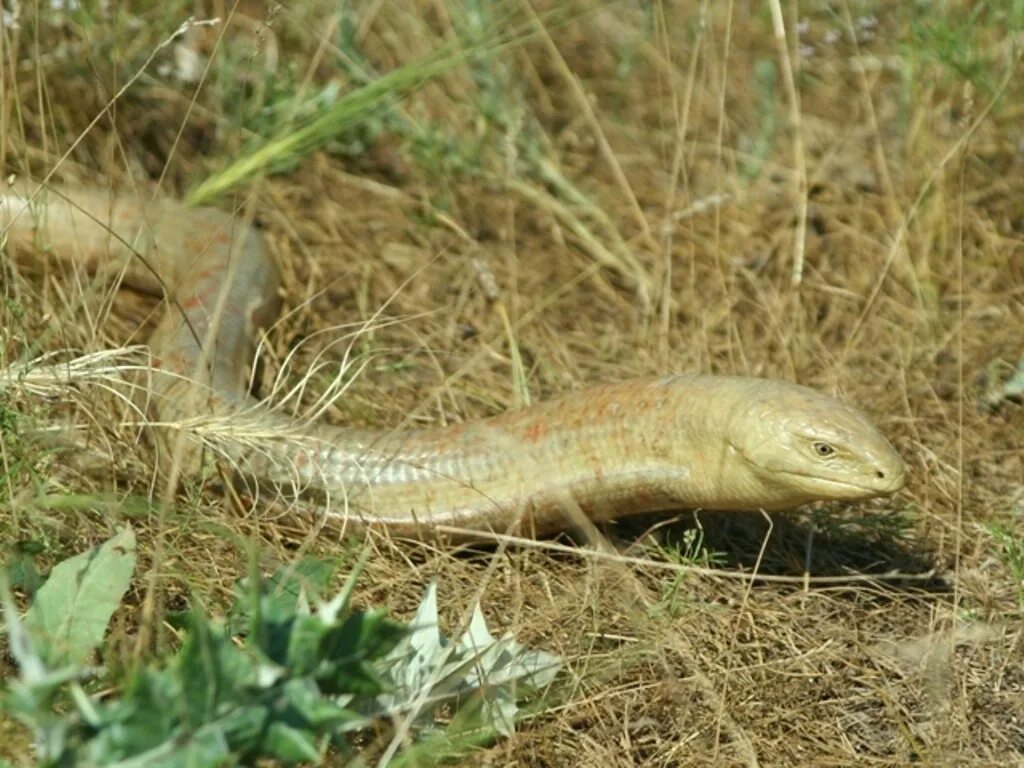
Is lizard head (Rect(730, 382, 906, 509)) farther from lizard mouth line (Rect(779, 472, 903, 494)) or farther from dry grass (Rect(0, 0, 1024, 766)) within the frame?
dry grass (Rect(0, 0, 1024, 766))

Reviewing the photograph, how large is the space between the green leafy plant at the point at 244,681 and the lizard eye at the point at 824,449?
0.78m

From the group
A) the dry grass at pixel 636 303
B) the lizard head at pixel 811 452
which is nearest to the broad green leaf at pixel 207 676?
the dry grass at pixel 636 303

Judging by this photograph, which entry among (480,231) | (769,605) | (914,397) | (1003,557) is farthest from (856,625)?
(480,231)

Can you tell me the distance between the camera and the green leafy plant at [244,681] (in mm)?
1936

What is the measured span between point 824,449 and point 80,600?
1.42 metres

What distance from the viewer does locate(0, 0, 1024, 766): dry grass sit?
2947mm

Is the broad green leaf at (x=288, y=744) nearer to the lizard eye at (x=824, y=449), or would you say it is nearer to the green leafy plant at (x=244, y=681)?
the green leafy plant at (x=244, y=681)

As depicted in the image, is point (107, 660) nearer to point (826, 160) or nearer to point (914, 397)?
point (914, 397)

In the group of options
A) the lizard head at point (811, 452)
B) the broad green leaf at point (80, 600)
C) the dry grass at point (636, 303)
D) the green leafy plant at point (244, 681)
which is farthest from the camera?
the lizard head at point (811, 452)

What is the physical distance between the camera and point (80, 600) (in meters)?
2.49

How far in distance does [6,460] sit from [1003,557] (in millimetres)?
2043

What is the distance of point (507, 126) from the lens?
465cm

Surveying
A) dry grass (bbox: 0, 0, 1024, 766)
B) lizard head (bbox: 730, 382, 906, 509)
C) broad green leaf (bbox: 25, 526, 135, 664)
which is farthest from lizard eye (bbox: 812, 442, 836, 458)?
broad green leaf (bbox: 25, 526, 135, 664)

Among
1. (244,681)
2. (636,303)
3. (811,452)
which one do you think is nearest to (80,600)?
(244,681)
